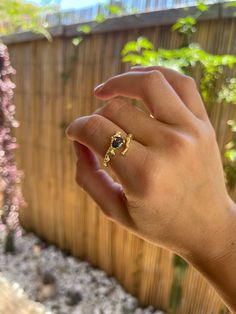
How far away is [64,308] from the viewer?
2219mm

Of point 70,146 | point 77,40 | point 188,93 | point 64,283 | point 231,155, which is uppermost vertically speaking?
point 188,93

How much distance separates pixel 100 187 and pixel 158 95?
0.19 metres

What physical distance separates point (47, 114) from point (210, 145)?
2.18m

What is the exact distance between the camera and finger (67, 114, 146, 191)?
1.66 ft

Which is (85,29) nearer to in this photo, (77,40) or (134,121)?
(77,40)

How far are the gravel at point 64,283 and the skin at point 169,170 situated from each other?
1640mm

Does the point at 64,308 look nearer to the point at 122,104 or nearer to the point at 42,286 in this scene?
the point at 42,286

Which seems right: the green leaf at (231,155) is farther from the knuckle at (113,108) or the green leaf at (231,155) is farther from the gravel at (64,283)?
the knuckle at (113,108)

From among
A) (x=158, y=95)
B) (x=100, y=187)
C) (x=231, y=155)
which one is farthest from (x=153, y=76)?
(x=231, y=155)

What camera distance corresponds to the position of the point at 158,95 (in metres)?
0.51

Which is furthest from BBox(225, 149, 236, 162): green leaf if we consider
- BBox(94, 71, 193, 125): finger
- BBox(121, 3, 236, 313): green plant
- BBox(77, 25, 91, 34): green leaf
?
BBox(94, 71, 193, 125): finger

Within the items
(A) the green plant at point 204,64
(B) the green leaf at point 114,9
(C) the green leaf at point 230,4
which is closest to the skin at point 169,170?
(A) the green plant at point 204,64

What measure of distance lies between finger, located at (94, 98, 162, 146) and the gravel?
1.72m

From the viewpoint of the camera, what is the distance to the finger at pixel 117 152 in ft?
1.66
